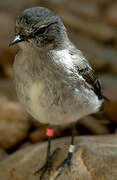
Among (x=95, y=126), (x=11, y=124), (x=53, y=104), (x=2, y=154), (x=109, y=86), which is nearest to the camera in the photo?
(x=53, y=104)

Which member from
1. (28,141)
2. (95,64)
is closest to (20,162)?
(28,141)

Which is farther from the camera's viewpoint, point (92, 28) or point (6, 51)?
point (92, 28)

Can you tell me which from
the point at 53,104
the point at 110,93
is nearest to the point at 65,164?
the point at 53,104

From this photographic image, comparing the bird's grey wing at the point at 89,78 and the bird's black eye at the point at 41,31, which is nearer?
the bird's black eye at the point at 41,31

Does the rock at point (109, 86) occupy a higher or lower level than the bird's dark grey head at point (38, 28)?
lower

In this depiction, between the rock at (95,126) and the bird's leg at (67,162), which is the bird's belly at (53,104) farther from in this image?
the rock at (95,126)

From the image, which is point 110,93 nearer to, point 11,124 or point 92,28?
point 11,124

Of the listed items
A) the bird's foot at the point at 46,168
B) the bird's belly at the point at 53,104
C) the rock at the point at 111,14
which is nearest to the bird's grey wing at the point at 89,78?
the bird's belly at the point at 53,104
